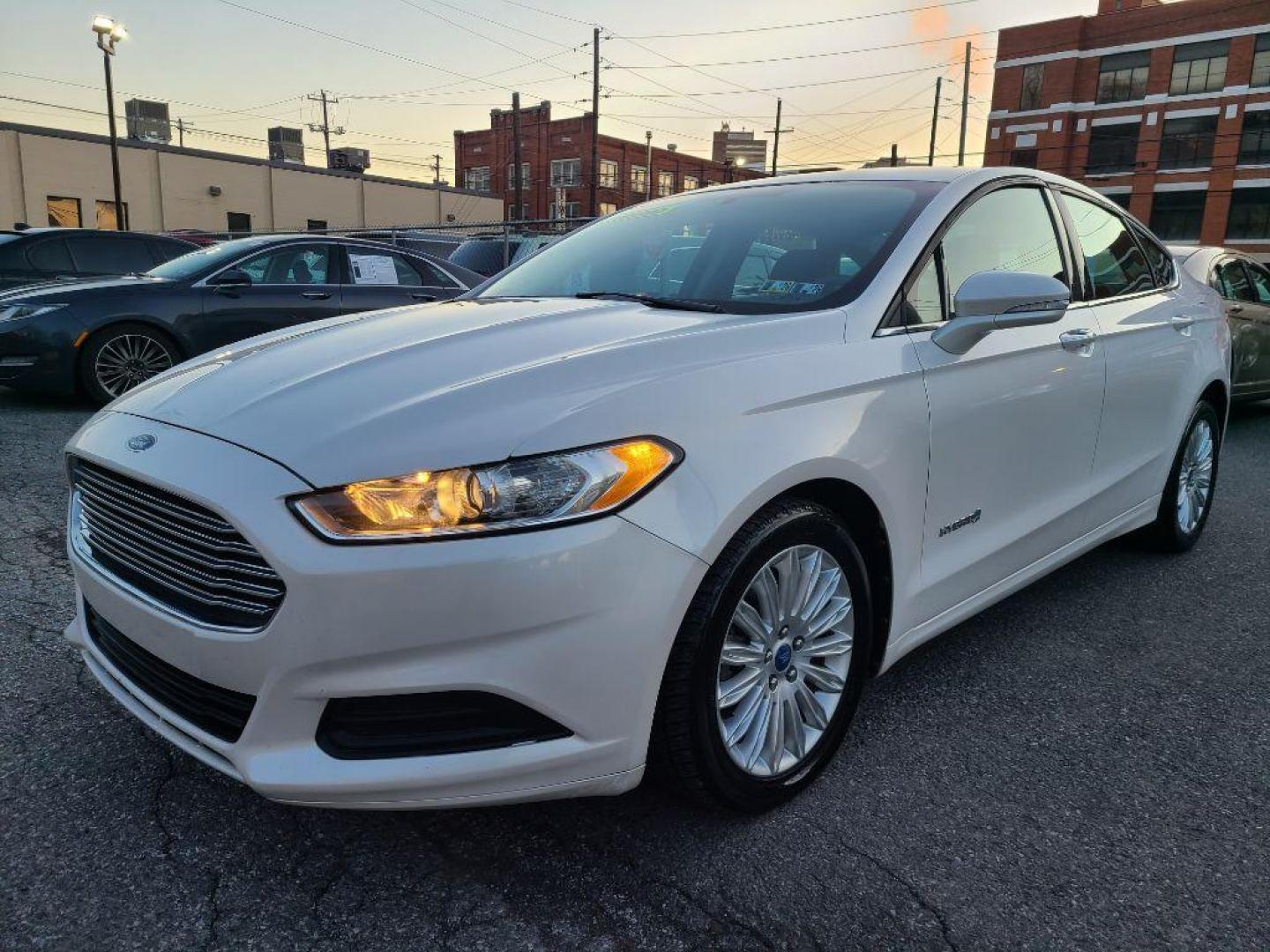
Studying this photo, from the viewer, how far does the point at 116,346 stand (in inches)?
282

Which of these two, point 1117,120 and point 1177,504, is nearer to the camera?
point 1177,504

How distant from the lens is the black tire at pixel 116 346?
702cm

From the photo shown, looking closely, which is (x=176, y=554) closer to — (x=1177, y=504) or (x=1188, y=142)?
(x=1177, y=504)

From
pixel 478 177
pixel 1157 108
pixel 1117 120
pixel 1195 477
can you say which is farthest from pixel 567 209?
pixel 1195 477

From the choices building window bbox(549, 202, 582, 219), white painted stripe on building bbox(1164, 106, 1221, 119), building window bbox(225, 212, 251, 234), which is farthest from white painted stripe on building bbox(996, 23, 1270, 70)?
building window bbox(225, 212, 251, 234)

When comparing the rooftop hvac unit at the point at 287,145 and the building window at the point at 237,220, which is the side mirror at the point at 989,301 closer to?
the building window at the point at 237,220

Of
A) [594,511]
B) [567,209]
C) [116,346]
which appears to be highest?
[567,209]

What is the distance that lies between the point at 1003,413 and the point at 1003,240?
702mm

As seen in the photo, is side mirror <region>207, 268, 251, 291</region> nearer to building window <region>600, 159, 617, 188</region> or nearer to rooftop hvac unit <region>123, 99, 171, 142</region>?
rooftop hvac unit <region>123, 99, 171, 142</region>

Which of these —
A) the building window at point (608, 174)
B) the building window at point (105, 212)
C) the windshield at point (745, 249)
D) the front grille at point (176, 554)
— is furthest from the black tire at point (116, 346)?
the building window at point (608, 174)

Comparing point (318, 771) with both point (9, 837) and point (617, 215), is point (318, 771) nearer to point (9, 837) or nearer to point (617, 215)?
point (9, 837)

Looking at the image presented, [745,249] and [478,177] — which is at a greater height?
[478,177]

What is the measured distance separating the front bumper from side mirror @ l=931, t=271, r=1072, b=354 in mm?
1202

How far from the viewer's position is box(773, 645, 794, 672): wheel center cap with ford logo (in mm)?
2137
